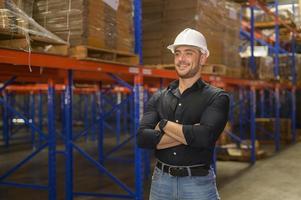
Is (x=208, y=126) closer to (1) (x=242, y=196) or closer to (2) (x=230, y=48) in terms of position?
(1) (x=242, y=196)

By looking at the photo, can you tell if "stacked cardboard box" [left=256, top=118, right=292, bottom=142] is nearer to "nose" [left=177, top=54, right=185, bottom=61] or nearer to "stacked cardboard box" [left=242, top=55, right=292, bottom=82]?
"stacked cardboard box" [left=242, top=55, right=292, bottom=82]

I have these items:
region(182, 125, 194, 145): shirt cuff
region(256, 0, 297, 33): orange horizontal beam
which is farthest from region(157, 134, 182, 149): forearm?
region(256, 0, 297, 33): orange horizontal beam

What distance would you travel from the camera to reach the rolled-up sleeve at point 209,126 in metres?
3.07

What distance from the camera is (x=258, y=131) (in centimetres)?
1597

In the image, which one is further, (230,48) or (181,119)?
(230,48)

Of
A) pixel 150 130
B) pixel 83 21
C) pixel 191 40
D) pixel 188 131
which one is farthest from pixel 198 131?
pixel 83 21

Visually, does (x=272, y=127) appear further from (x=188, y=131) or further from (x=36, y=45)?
(x=188, y=131)

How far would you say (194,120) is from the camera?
3.22 metres

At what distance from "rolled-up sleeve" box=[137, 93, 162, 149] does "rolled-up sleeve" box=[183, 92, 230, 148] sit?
0.89 feet

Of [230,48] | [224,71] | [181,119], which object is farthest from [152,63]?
[181,119]

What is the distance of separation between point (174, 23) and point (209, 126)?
400 centimetres

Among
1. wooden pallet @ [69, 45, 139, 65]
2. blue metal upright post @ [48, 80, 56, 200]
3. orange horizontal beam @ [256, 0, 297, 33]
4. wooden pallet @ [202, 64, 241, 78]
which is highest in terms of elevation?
orange horizontal beam @ [256, 0, 297, 33]

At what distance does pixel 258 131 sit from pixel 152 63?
9.94 meters

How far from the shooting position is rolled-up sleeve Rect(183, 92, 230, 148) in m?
3.07
